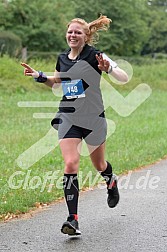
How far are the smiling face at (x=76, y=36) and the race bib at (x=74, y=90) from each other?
1.23 ft

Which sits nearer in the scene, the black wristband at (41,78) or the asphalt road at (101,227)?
the asphalt road at (101,227)

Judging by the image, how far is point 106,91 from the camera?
76.9 feet

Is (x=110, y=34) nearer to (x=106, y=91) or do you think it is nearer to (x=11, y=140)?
(x=106, y=91)

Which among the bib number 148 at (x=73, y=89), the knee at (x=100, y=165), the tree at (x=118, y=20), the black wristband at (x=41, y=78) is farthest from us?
the tree at (x=118, y=20)

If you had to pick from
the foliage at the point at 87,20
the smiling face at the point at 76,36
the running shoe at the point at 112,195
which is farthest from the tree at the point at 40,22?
the smiling face at the point at 76,36

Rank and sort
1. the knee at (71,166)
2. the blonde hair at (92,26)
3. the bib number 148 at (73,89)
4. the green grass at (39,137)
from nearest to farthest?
the knee at (71,166) → the bib number 148 at (73,89) → the blonde hair at (92,26) → the green grass at (39,137)

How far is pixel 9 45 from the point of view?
29016 millimetres

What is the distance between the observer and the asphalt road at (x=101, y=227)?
5504mm

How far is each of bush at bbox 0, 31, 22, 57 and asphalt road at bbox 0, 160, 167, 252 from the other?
2071 cm

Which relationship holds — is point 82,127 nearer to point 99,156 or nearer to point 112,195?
point 99,156

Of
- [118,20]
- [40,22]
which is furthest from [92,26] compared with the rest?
[118,20]

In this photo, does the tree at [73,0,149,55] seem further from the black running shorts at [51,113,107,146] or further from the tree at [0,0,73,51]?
the black running shorts at [51,113,107,146]

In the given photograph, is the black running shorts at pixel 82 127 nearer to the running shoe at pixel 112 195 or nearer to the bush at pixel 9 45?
the running shoe at pixel 112 195

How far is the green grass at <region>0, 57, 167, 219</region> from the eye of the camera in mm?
8000
